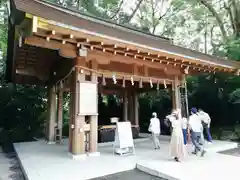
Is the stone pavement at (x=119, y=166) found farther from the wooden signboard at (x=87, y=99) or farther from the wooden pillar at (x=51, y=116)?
the wooden pillar at (x=51, y=116)

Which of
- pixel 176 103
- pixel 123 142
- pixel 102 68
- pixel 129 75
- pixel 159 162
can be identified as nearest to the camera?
pixel 159 162

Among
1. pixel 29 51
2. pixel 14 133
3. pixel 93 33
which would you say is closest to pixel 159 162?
pixel 93 33

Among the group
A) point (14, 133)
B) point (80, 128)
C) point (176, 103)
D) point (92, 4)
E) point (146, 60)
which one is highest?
point (92, 4)

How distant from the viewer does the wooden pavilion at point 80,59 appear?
4203mm

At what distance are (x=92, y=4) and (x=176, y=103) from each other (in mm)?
10930

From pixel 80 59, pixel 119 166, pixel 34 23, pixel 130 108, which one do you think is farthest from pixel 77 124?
pixel 130 108

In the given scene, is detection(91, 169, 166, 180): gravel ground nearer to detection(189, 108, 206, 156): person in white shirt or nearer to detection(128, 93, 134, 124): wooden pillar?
detection(189, 108, 206, 156): person in white shirt

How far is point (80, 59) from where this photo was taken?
536 centimetres

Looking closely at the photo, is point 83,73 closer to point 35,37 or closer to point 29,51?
point 35,37

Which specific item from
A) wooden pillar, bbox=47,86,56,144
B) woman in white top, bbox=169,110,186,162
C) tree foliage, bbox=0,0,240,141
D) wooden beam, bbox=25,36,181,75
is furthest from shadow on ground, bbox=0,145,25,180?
tree foliage, bbox=0,0,240,141

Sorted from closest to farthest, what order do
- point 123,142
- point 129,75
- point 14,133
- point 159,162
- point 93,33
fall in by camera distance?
point 93,33, point 159,162, point 123,142, point 129,75, point 14,133

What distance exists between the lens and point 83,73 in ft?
17.9

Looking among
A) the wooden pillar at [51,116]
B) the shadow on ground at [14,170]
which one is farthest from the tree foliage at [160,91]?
the shadow on ground at [14,170]

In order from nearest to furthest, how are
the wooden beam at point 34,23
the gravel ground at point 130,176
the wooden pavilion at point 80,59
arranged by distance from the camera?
the wooden beam at point 34,23
the gravel ground at point 130,176
the wooden pavilion at point 80,59
